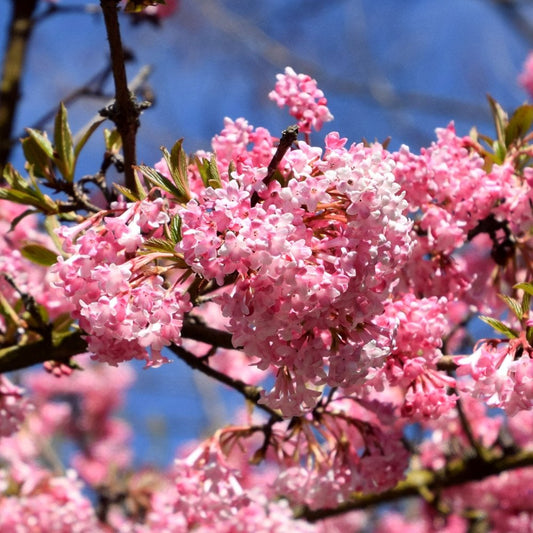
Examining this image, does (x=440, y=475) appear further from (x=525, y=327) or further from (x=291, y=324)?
(x=291, y=324)

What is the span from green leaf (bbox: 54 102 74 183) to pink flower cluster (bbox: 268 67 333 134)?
1.50 feet

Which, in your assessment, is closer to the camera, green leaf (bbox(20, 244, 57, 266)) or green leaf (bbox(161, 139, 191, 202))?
green leaf (bbox(161, 139, 191, 202))

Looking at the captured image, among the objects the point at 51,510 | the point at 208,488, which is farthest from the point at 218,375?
the point at 51,510

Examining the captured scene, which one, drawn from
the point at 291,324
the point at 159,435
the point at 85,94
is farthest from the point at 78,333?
the point at 159,435

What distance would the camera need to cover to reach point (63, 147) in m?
1.66

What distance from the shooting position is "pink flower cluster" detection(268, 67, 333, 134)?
1.57 meters

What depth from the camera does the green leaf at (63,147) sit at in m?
1.65

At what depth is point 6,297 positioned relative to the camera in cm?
192

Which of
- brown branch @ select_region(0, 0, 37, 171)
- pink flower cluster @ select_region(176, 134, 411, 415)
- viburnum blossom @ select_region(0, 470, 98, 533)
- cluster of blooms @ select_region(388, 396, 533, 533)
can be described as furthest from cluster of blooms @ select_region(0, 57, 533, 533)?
brown branch @ select_region(0, 0, 37, 171)

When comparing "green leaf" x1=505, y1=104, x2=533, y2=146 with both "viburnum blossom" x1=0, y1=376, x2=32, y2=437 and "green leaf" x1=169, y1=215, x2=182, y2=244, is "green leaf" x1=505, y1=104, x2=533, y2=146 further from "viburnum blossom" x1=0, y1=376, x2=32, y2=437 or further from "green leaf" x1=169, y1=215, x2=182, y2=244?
"viburnum blossom" x1=0, y1=376, x2=32, y2=437

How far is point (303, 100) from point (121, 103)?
372mm

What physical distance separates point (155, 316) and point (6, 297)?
84 centimetres

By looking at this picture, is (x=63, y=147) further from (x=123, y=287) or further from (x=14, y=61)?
(x=14, y=61)

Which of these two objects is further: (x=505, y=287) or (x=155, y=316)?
(x=505, y=287)
